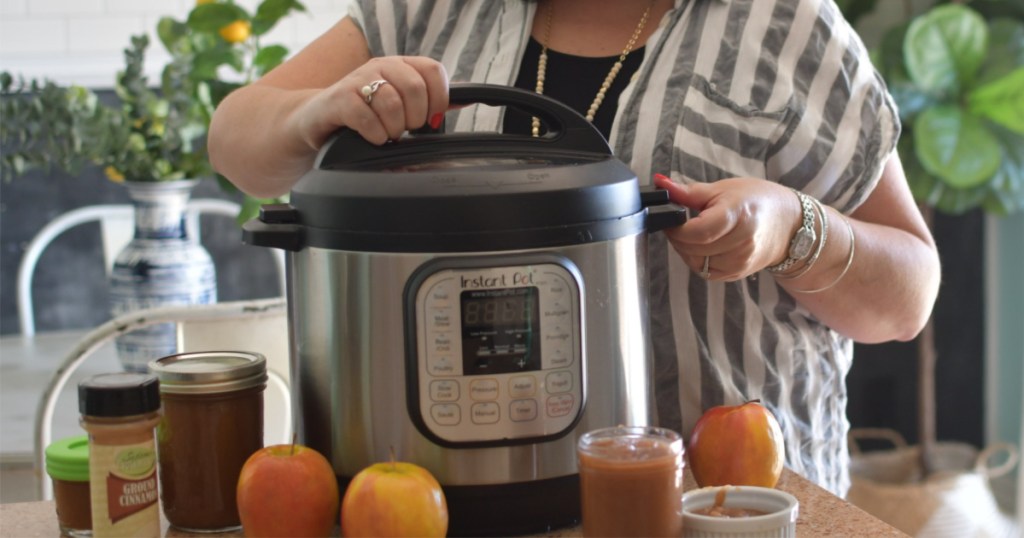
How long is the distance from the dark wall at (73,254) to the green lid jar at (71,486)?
A: 6.33 feet

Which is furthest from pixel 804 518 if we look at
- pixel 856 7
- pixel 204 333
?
pixel 856 7

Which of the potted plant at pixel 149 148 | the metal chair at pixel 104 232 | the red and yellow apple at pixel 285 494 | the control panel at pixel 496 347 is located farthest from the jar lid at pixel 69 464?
the metal chair at pixel 104 232

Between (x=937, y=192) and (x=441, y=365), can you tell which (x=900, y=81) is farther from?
(x=441, y=365)

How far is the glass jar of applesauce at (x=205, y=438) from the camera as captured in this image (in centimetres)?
89

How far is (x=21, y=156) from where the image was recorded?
195 cm

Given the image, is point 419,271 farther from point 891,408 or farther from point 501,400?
point 891,408

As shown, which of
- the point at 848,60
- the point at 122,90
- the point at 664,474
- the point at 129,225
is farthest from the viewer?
the point at 129,225

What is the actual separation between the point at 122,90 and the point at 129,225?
0.59 metres

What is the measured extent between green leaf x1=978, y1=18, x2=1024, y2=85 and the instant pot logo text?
207cm

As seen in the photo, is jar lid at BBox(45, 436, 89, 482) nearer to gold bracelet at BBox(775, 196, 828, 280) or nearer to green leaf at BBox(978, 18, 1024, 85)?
gold bracelet at BBox(775, 196, 828, 280)

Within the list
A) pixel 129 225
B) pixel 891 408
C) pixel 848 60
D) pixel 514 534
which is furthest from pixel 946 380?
pixel 514 534

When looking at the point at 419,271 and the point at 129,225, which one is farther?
the point at 129,225

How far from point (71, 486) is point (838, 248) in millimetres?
642

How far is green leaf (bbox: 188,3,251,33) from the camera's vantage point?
77.8 inches
